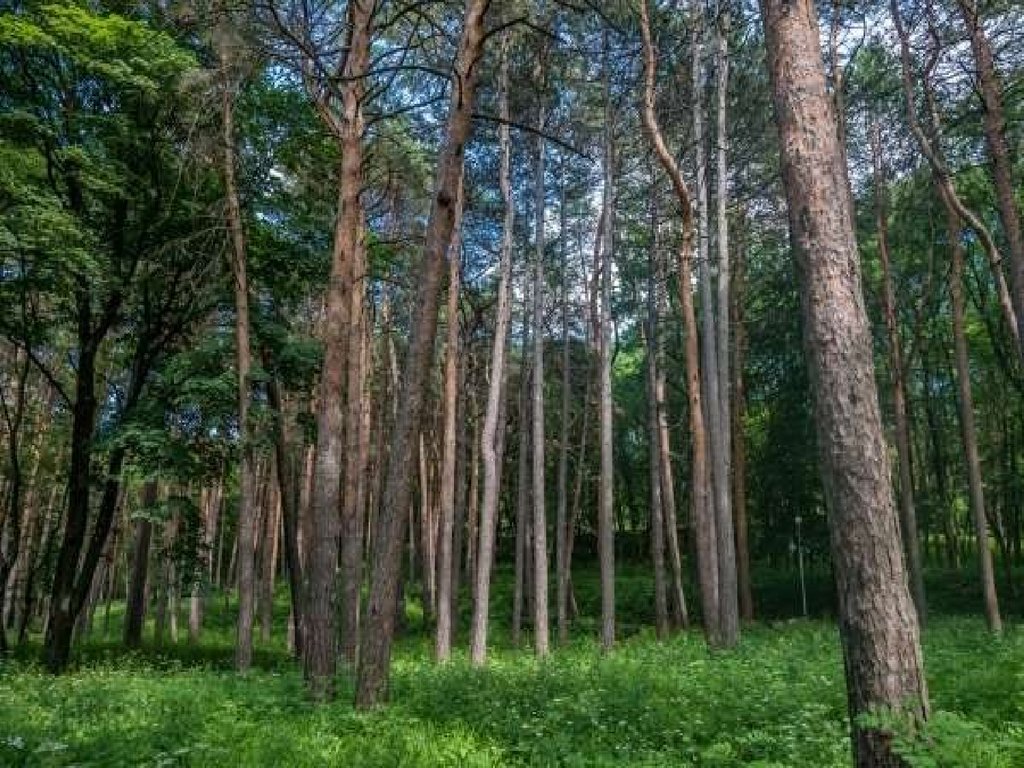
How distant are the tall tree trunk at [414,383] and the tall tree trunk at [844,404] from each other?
3462mm

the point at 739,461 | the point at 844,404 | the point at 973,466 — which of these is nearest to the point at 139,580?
the point at 739,461

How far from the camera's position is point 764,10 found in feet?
15.8

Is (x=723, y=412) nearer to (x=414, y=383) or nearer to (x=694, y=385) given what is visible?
(x=694, y=385)

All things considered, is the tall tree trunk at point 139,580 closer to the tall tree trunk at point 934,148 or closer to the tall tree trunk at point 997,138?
the tall tree trunk at point 934,148

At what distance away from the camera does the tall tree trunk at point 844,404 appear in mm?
3867

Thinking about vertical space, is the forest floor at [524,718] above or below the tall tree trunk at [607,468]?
below

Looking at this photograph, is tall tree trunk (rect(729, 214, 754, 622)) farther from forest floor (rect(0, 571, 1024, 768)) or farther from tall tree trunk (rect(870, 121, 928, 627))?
forest floor (rect(0, 571, 1024, 768))

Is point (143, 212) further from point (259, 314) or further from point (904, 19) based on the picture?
point (904, 19)

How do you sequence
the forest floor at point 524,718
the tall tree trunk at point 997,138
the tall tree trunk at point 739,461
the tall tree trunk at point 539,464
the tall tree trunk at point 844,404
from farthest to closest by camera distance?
the tall tree trunk at point 739,461 → the tall tree trunk at point 539,464 → the tall tree trunk at point 997,138 → the forest floor at point 524,718 → the tall tree trunk at point 844,404

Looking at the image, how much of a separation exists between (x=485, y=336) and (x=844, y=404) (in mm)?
21173

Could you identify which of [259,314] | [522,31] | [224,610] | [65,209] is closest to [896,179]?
[522,31]

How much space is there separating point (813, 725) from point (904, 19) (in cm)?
1344

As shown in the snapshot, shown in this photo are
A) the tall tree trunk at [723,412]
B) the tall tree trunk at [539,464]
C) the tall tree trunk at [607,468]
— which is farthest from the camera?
the tall tree trunk at [607,468]

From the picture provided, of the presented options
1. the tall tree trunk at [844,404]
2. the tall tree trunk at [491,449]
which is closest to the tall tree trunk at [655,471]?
the tall tree trunk at [491,449]
